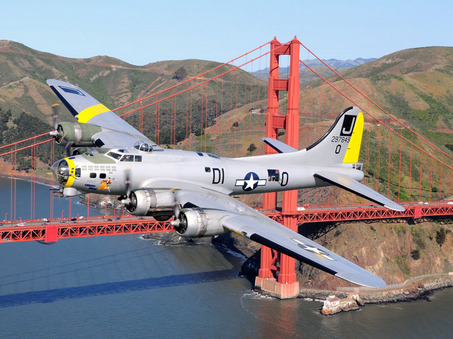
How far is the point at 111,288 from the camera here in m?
81.9

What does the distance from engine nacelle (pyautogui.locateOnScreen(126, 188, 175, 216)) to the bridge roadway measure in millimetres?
33990

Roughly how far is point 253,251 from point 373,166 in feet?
99.2

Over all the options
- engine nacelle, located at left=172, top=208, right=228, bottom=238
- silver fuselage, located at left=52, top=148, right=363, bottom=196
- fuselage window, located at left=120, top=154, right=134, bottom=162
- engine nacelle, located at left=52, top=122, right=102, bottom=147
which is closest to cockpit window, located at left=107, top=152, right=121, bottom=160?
silver fuselage, located at left=52, top=148, right=363, bottom=196

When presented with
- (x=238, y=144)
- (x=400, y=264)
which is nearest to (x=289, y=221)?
(x=400, y=264)

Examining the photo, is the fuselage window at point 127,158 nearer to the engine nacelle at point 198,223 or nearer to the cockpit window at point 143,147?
the cockpit window at point 143,147

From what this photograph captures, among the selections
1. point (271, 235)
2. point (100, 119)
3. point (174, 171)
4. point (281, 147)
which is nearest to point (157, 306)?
point (100, 119)

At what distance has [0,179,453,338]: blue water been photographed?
69.0 metres

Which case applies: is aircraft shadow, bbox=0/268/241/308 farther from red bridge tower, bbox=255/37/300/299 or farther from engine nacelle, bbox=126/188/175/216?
engine nacelle, bbox=126/188/175/216

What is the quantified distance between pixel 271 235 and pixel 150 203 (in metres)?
6.88

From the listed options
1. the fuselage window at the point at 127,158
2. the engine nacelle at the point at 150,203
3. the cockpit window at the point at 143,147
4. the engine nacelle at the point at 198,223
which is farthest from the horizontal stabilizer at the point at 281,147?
the engine nacelle at the point at 198,223

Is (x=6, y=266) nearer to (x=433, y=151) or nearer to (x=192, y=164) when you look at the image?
(x=192, y=164)

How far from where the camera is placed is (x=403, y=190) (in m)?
111

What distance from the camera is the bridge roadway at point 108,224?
65125mm

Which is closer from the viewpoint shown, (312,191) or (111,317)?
(111,317)
